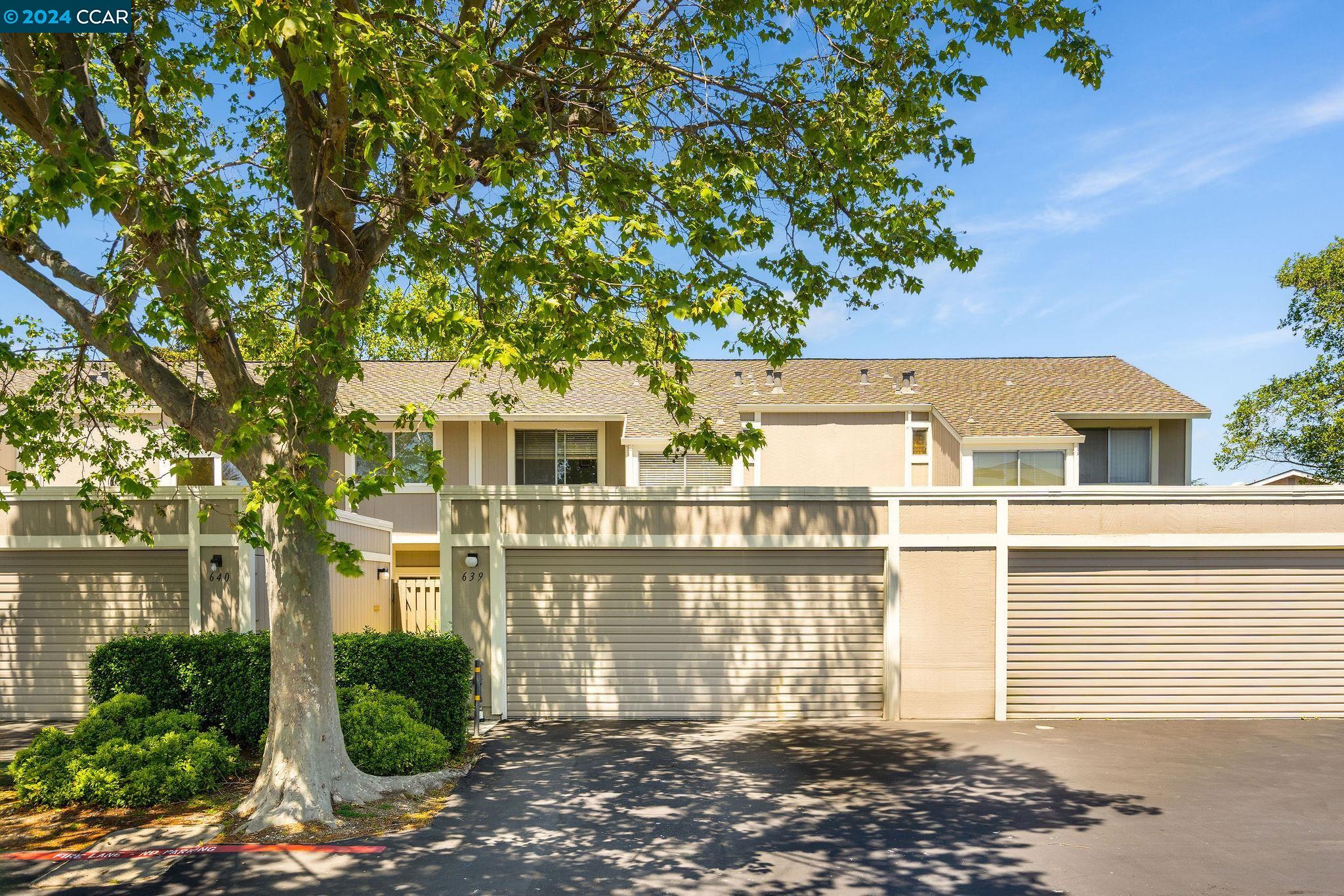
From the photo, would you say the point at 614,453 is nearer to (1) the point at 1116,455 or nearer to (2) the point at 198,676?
(2) the point at 198,676

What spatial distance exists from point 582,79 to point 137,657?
8.83 metres

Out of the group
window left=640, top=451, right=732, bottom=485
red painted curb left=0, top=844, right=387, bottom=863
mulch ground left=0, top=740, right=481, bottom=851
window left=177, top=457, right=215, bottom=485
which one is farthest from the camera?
window left=640, top=451, right=732, bottom=485

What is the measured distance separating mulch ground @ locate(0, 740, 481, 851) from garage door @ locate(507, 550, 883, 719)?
160 inches

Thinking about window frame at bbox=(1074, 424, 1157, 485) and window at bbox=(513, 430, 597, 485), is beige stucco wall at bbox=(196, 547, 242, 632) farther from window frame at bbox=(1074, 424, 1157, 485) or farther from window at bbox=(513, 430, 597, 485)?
window frame at bbox=(1074, 424, 1157, 485)

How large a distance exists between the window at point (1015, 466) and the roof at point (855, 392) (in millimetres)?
706

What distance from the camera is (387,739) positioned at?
9.94 m

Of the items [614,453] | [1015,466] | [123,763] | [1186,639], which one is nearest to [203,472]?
[614,453]

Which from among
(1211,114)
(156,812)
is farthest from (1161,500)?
(156,812)

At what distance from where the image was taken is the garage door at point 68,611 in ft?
43.9

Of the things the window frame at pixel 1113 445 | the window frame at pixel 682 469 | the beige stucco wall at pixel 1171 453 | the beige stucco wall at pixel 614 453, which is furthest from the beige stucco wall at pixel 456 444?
the beige stucco wall at pixel 1171 453

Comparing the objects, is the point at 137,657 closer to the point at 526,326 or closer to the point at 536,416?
the point at 526,326

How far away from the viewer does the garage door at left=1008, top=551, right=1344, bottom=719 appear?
13.6 meters

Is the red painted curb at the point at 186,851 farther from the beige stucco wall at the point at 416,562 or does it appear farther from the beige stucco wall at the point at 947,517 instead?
the beige stucco wall at the point at 416,562

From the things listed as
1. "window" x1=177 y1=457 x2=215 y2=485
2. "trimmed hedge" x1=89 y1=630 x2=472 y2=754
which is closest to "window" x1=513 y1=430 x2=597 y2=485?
"window" x1=177 y1=457 x2=215 y2=485
